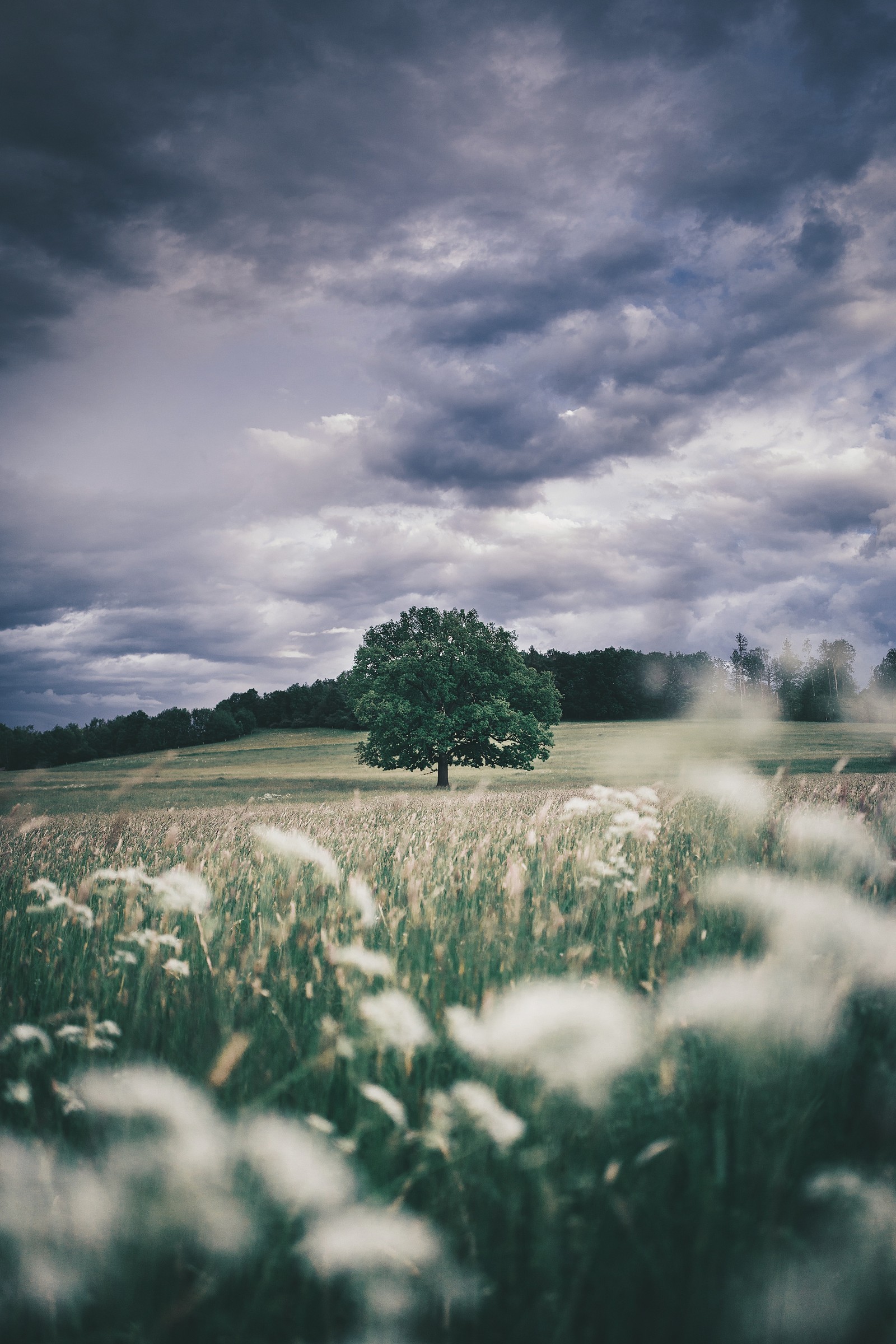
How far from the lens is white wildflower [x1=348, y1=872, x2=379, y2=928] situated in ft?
9.49

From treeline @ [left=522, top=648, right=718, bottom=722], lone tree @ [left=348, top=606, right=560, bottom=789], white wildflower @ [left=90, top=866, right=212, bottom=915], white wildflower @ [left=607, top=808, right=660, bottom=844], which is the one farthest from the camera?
treeline @ [left=522, top=648, right=718, bottom=722]

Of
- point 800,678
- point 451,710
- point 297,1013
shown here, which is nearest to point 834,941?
point 297,1013

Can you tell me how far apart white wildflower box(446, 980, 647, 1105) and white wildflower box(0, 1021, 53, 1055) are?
115 cm

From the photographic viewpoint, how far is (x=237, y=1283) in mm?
1422

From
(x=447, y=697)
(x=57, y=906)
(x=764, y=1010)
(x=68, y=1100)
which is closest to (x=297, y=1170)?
(x=68, y=1100)

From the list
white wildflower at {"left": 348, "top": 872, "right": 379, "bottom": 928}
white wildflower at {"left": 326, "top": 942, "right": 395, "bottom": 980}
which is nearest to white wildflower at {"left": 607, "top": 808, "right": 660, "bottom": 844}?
white wildflower at {"left": 348, "top": 872, "right": 379, "bottom": 928}

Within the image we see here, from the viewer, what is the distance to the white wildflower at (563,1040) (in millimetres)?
1721

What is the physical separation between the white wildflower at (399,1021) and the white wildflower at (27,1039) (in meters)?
0.88

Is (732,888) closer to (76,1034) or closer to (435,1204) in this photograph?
(435,1204)

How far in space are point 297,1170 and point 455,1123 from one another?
49 centimetres

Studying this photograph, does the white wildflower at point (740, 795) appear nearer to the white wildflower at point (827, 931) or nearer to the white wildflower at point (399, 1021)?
the white wildflower at point (827, 931)

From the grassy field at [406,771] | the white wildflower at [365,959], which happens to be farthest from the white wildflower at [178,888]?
the white wildflower at [365,959]

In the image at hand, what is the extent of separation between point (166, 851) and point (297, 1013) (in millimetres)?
4627

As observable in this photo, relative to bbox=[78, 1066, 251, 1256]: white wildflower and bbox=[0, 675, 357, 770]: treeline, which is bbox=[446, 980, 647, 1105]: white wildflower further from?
bbox=[0, 675, 357, 770]: treeline
